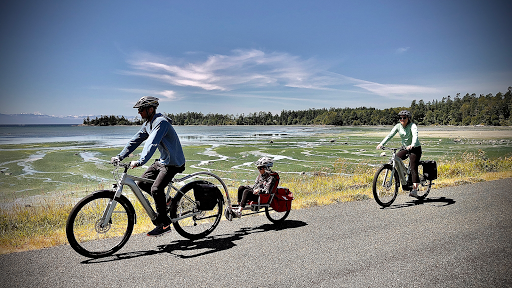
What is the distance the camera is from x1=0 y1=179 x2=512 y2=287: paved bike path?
11.9 ft

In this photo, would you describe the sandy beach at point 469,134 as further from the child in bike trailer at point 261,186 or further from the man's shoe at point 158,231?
the man's shoe at point 158,231

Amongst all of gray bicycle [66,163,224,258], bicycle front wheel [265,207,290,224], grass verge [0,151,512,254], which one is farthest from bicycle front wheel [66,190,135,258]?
bicycle front wheel [265,207,290,224]

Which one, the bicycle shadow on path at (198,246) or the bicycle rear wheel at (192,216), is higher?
the bicycle rear wheel at (192,216)

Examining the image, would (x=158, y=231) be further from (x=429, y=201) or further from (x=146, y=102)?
(x=429, y=201)

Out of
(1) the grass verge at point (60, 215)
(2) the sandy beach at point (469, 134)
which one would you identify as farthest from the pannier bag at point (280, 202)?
(2) the sandy beach at point (469, 134)

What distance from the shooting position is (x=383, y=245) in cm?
470

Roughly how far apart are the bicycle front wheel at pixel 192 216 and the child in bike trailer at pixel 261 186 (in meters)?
Answer: 0.43

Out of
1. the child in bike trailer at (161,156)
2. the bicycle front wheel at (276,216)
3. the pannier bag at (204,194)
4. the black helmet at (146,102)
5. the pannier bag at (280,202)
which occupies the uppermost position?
the black helmet at (146,102)

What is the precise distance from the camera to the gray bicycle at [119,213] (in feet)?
14.4

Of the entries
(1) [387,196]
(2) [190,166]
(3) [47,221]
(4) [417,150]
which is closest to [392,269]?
(1) [387,196]

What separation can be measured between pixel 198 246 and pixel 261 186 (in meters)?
1.73

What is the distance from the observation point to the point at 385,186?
7676 mm

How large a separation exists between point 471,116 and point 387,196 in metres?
160

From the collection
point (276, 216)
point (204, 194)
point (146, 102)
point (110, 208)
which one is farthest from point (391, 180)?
point (110, 208)
